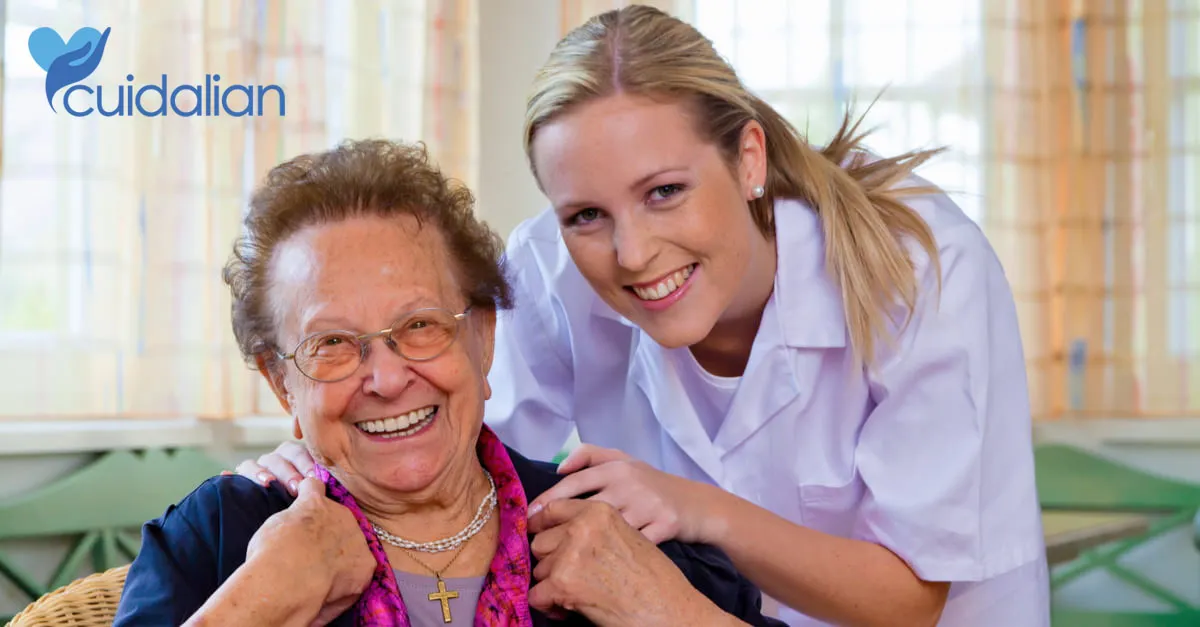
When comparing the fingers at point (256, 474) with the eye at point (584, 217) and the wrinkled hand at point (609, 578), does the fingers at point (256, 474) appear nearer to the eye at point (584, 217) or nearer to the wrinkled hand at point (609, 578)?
the wrinkled hand at point (609, 578)

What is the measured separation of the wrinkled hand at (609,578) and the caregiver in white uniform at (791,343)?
0.24 ft

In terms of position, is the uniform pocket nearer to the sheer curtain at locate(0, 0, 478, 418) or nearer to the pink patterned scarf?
the pink patterned scarf

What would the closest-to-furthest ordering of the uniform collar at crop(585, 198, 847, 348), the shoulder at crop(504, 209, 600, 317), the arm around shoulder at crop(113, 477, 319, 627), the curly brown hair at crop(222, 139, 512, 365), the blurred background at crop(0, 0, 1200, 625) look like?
1. the arm around shoulder at crop(113, 477, 319, 627)
2. the curly brown hair at crop(222, 139, 512, 365)
3. the uniform collar at crop(585, 198, 847, 348)
4. the shoulder at crop(504, 209, 600, 317)
5. the blurred background at crop(0, 0, 1200, 625)

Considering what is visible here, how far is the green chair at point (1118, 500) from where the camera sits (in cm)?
404

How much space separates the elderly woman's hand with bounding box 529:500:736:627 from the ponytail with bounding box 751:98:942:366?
1.64ft

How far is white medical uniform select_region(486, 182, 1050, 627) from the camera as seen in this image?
165 centimetres

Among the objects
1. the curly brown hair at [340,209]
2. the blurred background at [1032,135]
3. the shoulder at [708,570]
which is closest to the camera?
the curly brown hair at [340,209]

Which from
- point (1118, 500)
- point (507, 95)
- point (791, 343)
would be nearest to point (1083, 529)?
point (1118, 500)

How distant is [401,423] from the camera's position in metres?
1.40

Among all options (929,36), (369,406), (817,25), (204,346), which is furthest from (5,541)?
(929,36)

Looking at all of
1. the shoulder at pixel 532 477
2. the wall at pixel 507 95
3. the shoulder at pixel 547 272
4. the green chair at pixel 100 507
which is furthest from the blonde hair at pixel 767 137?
the wall at pixel 507 95

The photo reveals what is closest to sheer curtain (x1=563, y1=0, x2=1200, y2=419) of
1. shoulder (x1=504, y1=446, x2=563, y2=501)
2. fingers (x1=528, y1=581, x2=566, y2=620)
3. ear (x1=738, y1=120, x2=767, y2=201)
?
ear (x1=738, y1=120, x2=767, y2=201)

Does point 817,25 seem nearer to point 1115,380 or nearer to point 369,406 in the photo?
point 1115,380

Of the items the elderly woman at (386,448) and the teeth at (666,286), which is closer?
the elderly woman at (386,448)
